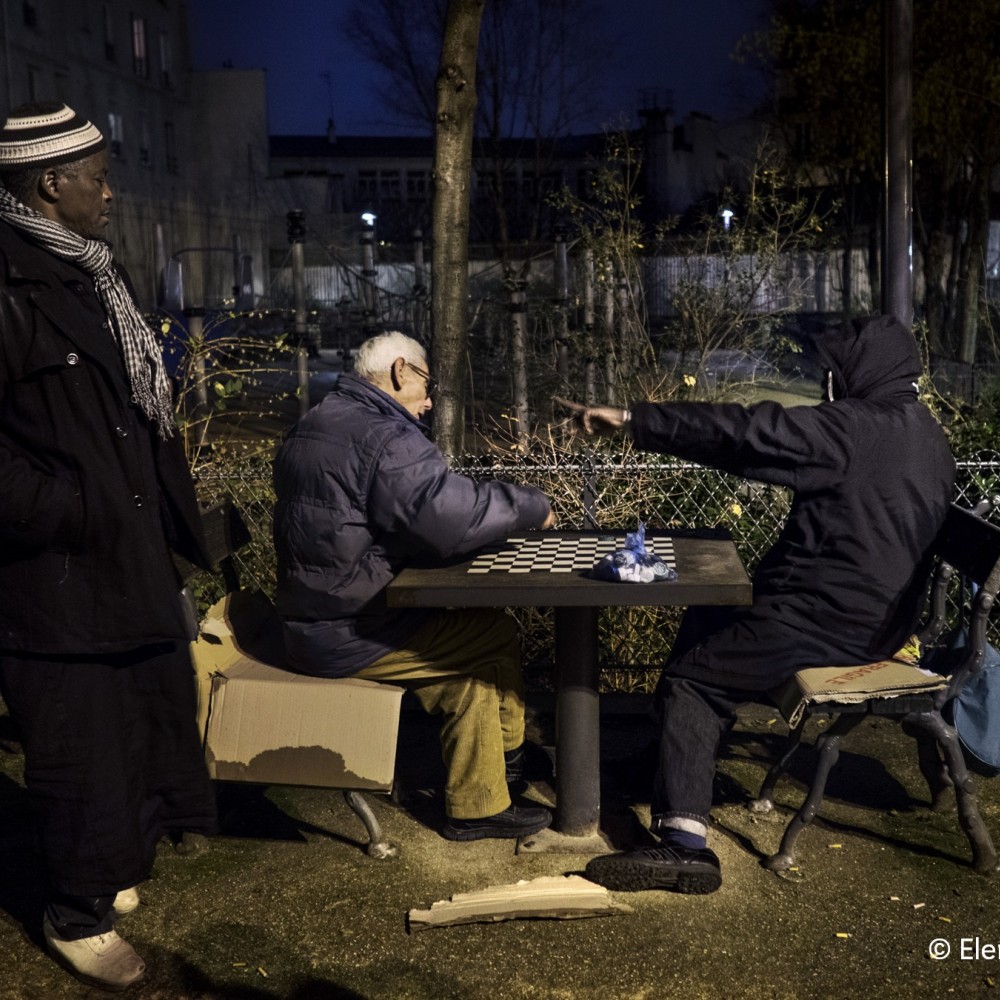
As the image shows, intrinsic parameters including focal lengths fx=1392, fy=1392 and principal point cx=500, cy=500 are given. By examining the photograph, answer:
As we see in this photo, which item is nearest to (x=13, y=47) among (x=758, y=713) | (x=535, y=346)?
(x=535, y=346)

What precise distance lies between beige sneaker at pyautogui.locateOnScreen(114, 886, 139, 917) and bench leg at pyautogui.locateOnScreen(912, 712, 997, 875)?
2.29 m

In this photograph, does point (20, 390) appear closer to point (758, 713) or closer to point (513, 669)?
point (513, 669)

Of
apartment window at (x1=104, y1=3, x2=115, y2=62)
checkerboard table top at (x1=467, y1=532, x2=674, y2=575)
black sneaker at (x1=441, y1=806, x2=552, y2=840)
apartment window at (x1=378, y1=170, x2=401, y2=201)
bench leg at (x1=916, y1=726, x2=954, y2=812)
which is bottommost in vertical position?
black sneaker at (x1=441, y1=806, x2=552, y2=840)

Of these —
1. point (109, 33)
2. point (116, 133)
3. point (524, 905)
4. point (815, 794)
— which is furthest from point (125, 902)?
point (109, 33)

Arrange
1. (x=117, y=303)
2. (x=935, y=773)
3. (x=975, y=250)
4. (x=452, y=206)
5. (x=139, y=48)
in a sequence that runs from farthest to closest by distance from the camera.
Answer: (x=139, y=48) < (x=975, y=250) < (x=452, y=206) < (x=935, y=773) < (x=117, y=303)

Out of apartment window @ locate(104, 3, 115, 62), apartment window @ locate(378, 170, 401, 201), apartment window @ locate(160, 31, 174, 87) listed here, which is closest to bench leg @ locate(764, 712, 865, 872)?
apartment window @ locate(104, 3, 115, 62)

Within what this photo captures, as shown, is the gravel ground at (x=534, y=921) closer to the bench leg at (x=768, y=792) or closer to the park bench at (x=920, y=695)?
the bench leg at (x=768, y=792)

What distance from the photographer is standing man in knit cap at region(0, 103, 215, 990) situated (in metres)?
3.25

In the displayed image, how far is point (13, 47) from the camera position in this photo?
33531 mm

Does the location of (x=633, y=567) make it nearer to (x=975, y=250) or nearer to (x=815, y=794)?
(x=815, y=794)

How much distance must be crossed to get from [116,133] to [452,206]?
36957 millimetres

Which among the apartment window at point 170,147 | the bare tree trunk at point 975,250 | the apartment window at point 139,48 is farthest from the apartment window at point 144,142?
the bare tree trunk at point 975,250

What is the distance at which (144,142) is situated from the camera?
4331cm

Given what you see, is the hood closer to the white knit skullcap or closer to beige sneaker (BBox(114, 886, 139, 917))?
the white knit skullcap
